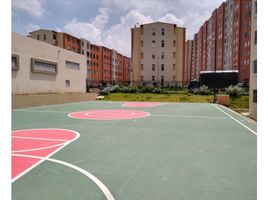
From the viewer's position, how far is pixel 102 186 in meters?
3.45

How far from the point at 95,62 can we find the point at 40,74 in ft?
164

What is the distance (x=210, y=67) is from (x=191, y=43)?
28.8 metres

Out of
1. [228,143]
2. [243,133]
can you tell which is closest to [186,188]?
[228,143]

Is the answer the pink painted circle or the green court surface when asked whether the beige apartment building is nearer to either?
the pink painted circle

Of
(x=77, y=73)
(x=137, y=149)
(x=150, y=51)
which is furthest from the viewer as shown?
(x=150, y=51)

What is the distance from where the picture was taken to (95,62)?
67188mm

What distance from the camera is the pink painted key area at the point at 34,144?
174 inches

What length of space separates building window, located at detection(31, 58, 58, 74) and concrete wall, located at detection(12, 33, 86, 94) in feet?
0.90

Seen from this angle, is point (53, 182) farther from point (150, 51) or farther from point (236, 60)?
point (236, 60)

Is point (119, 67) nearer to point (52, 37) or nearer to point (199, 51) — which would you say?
point (199, 51)

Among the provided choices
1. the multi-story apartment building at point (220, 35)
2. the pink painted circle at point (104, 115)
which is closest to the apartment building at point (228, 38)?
the multi-story apartment building at point (220, 35)

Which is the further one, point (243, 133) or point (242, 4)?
point (242, 4)

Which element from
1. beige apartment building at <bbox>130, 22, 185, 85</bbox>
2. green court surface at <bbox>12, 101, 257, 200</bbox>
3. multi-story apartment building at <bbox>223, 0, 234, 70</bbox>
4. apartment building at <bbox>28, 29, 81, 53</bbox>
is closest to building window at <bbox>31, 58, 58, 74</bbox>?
green court surface at <bbox>12, 101, 257, 200</bbox>
